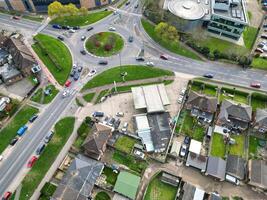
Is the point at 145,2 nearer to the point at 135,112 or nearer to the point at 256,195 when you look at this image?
the point at 135,112

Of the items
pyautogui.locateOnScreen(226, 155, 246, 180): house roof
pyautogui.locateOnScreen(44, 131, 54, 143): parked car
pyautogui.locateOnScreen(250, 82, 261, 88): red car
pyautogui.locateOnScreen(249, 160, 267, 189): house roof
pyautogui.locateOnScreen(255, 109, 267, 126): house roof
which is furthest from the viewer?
pyautogui.locateOnScreen(250, 82, 261, 88): red car

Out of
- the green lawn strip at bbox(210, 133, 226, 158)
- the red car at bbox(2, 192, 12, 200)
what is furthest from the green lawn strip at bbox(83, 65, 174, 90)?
the red car at bbox(2, 192, 12, 200)

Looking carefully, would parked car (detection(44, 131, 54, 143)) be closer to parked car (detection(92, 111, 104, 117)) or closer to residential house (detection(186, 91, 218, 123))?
parked car (detection(92, 111, 104, 117))

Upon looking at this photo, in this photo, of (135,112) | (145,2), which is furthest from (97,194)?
(145,2)

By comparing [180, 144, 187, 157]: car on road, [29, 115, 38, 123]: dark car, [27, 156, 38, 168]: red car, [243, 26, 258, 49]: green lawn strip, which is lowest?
[27, 156, 38, 168]: red car

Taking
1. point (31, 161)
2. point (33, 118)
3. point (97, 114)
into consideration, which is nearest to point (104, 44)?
point (97, 114)

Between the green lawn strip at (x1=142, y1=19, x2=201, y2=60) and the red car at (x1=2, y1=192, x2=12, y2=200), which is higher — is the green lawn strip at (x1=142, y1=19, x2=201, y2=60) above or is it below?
above
